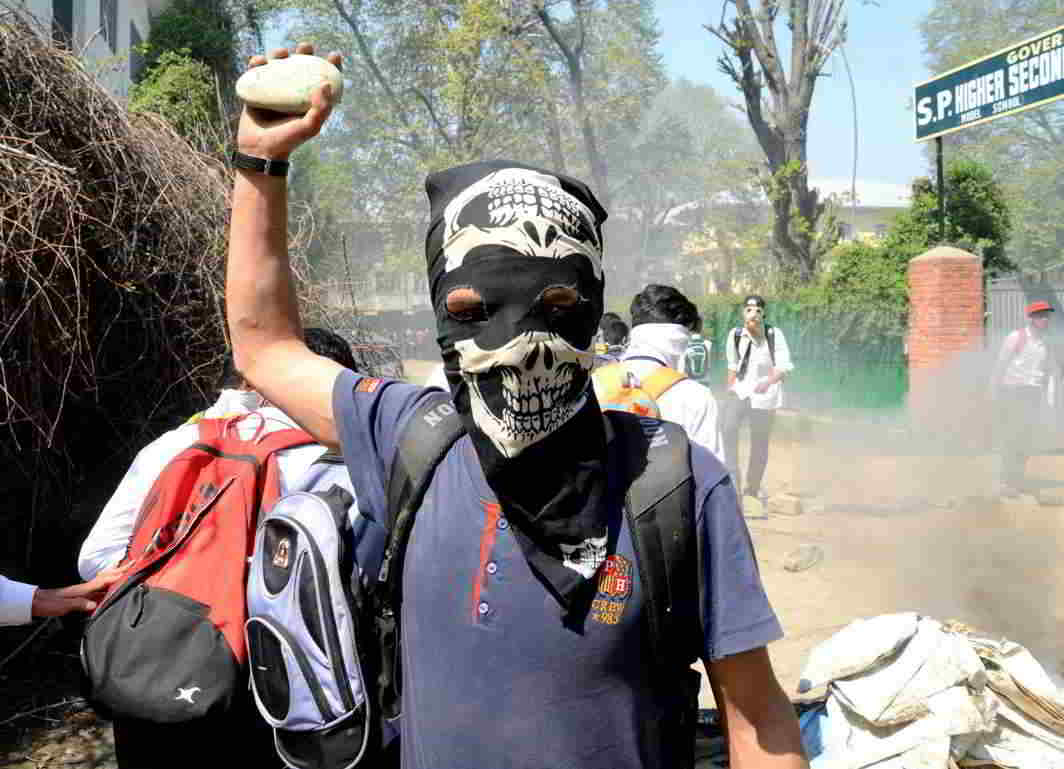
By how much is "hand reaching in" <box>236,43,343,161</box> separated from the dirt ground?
3554 mm

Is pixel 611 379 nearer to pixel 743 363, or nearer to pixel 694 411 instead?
pixel 694 411

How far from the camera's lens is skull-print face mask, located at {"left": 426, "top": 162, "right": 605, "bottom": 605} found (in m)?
1.53

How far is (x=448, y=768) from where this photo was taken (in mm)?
1512

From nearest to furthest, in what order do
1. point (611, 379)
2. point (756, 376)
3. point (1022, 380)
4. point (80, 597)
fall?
point (80, 597) → point (611, 379) → point (756, 376) → point (1022, 380)

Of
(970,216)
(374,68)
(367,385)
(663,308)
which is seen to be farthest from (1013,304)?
(374,68)

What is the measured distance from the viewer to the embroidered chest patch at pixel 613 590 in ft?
4.78

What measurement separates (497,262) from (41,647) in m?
4.59

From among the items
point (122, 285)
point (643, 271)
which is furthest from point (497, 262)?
point (643, 271)

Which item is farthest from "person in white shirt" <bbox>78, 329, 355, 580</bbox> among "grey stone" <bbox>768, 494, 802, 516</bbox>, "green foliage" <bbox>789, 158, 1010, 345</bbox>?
"green foliage" <bbox>789, 158, 1010, 345</bbox>

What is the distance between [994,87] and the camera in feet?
42.3

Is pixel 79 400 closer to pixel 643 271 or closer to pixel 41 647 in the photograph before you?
pixel 41 647

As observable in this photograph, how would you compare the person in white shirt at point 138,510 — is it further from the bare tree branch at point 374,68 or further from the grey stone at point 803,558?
the bare tree branch at point 374,68

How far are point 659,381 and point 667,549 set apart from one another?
10.7 ft

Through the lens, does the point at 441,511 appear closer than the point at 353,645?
Yes
